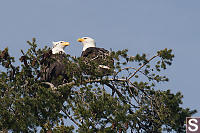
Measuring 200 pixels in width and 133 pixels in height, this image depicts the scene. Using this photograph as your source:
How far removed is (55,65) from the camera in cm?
1023

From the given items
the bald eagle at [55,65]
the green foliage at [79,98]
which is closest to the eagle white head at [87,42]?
the bald eagle at [55,65]

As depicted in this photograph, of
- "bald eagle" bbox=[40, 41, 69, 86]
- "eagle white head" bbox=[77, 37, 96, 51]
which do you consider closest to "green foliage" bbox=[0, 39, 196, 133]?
"bald eagle" bbox=[40, 41, 69, 86]

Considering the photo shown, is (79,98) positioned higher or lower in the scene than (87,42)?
lower

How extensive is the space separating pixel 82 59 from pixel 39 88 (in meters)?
1.06

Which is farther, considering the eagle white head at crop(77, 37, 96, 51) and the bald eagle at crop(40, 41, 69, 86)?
the eagle white head at crop(77, 37, 96, 51)

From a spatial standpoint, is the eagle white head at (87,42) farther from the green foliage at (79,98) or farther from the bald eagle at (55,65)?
the green foliage at (79,98)

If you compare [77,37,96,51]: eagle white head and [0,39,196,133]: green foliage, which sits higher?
[77,37,96,51]: eagle white head

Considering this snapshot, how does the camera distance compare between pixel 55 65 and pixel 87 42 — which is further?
pixel 87 42

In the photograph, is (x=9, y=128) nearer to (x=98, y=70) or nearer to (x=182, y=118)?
(x=98, y=70)

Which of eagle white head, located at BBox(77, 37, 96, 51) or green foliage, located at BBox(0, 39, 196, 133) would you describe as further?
eagle white head, located at BBox(77, 37, 96, 51)

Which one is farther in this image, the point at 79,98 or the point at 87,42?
the point at 87,42

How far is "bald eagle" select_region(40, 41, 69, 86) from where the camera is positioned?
749 centimetres

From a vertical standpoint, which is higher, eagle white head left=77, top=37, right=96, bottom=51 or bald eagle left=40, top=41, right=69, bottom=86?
eagle white head left=77, top=37, right=96, bottom=51

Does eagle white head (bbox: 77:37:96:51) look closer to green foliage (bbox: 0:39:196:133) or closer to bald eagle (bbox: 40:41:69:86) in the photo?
bald eagle (bbox: 40:41:69:86)
